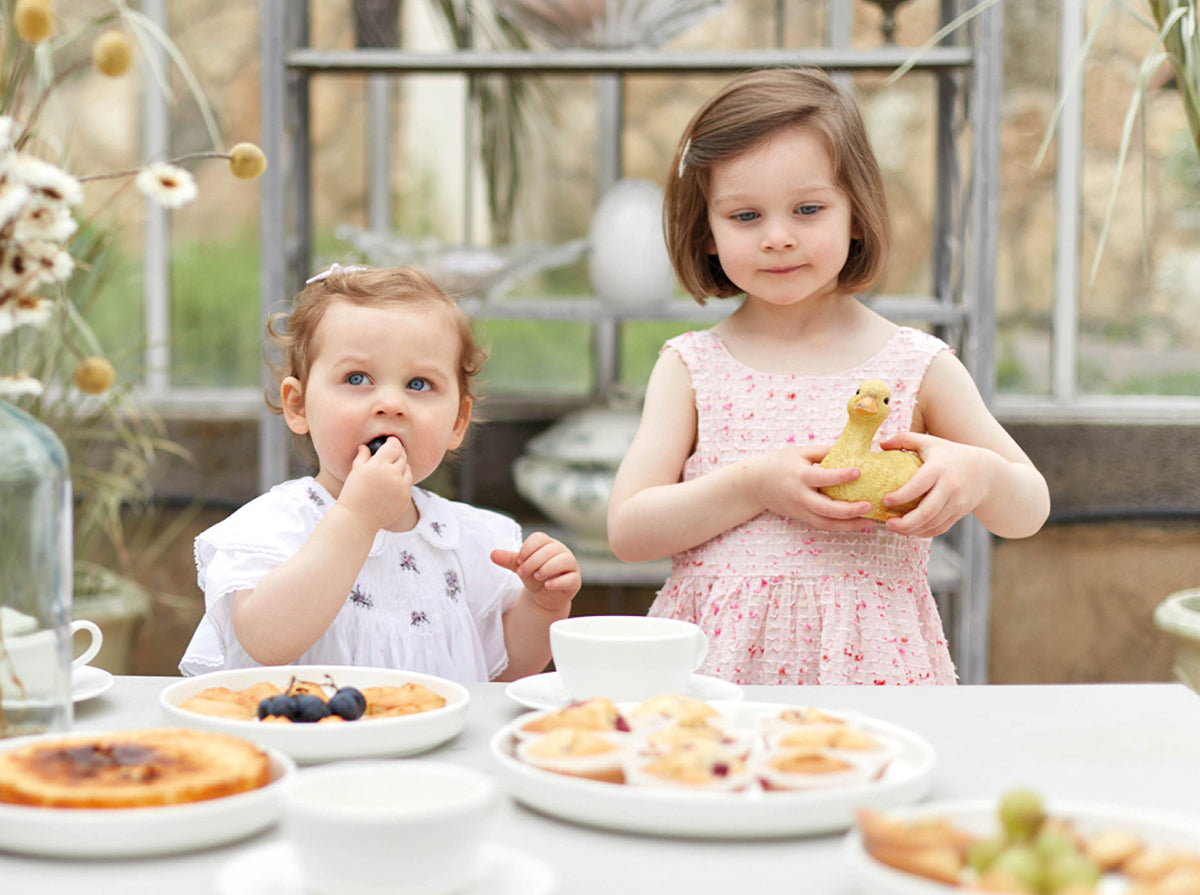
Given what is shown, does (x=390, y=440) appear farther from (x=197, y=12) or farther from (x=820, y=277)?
(x=197, y=12)

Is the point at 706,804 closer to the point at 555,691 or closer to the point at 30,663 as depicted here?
the point at 555,691

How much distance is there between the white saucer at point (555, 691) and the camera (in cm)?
94

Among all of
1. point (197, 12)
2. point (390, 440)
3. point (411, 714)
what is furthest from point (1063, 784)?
point (197, 12)

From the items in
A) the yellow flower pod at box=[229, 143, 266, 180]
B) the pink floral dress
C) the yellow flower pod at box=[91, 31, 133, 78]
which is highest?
the yellow flower pod at box=[91, 31, 133, 78]

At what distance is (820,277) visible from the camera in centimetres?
138

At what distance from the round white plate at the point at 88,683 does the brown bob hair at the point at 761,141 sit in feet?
2.79

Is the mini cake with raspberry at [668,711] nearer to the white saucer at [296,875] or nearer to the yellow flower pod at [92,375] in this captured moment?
the white saucer at [296,875]

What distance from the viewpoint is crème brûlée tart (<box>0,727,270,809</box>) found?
64 centimetres

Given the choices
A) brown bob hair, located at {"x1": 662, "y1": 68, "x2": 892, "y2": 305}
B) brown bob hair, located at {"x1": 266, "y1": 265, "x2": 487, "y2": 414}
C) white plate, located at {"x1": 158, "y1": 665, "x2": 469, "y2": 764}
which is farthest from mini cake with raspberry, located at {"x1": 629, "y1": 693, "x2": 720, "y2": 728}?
brown bob hair, located at {"x1": 662, "y1": 68, "x2": 892, "y2": 305}

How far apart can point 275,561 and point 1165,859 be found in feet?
2.76

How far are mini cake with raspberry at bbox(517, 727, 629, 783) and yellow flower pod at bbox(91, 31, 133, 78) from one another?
0.48m

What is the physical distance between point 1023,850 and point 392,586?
85 cm

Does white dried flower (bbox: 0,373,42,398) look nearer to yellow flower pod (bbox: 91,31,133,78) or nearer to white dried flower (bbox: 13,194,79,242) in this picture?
white dried flower (bbox: 13,194,79,242)

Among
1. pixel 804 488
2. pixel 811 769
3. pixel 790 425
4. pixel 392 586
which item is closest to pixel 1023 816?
pixel 811 769
